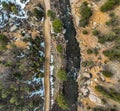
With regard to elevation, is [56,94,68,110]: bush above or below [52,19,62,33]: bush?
below

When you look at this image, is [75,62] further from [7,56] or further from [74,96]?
[7,56]

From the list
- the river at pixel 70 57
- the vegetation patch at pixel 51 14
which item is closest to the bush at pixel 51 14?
the vegetation patch at pixel 51 14

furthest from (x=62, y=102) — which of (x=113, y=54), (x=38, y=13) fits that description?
(x=38, y=13)

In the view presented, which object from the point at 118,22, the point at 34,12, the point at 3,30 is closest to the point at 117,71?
the point at 118,22

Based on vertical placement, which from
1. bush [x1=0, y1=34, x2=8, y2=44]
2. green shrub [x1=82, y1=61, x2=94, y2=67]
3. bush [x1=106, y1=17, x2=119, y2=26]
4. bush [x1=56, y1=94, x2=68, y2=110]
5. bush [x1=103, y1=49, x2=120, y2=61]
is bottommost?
bush [x1=56, y1=94, x2=68, y2=110]

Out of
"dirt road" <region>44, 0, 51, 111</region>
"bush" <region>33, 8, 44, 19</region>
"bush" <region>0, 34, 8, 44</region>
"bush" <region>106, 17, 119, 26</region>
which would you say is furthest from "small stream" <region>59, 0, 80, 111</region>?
"bush" <region>0, 34, 8, 44</region>

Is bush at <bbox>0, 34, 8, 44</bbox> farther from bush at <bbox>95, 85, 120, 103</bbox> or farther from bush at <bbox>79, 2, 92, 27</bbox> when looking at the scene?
bush at <bbox>95, 85, 120, 103</bbox>

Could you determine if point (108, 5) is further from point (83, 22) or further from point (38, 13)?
point (38, 13)
